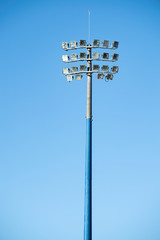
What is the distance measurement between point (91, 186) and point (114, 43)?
21.0ft

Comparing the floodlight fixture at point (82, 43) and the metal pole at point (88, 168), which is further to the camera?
the floodlight fixture at point (82, 43)

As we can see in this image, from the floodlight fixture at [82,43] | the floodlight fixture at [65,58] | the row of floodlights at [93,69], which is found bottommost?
the row of floodlights at [93,69]

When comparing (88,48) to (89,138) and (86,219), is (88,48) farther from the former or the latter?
(86,219)

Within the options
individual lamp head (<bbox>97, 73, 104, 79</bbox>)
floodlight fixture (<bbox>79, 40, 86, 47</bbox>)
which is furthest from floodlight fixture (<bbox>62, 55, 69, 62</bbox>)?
individual lamp head (<bbox>97, 73, 104, 79</bbox>)

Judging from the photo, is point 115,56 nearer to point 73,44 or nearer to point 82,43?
point 82,43

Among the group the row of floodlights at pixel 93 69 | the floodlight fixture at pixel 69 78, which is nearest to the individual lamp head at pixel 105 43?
the row of floodlights at pixel 93 69

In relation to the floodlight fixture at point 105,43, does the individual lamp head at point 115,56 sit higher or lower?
lower

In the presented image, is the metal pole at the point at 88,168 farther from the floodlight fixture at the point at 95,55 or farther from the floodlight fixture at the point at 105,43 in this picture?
the floodlight fixture at the point at 105,43

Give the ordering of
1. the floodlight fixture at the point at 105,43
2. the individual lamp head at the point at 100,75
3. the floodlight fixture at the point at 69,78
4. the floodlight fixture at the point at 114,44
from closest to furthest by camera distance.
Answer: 1. the individual lamp head at the point at 100,75
2. the floodlight fixture at the point at 69,78
3. the floodlight fixture at the point at 105,43
4. the floodlight fixture at the point at 114,44

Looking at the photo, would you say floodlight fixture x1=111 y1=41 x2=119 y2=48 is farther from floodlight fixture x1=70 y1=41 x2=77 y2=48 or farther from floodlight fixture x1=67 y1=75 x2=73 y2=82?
floodlight fixture x1=67 y1=75 x2=73 y2=82

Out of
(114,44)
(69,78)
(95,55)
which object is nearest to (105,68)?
(95,55)

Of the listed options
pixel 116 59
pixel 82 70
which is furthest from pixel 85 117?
pixel 116 59

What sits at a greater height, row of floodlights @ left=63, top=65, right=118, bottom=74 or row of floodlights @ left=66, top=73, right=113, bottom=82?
row of floodlights @ left=63, top=65, right=118, bottom=74

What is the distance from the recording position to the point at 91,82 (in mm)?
12617
